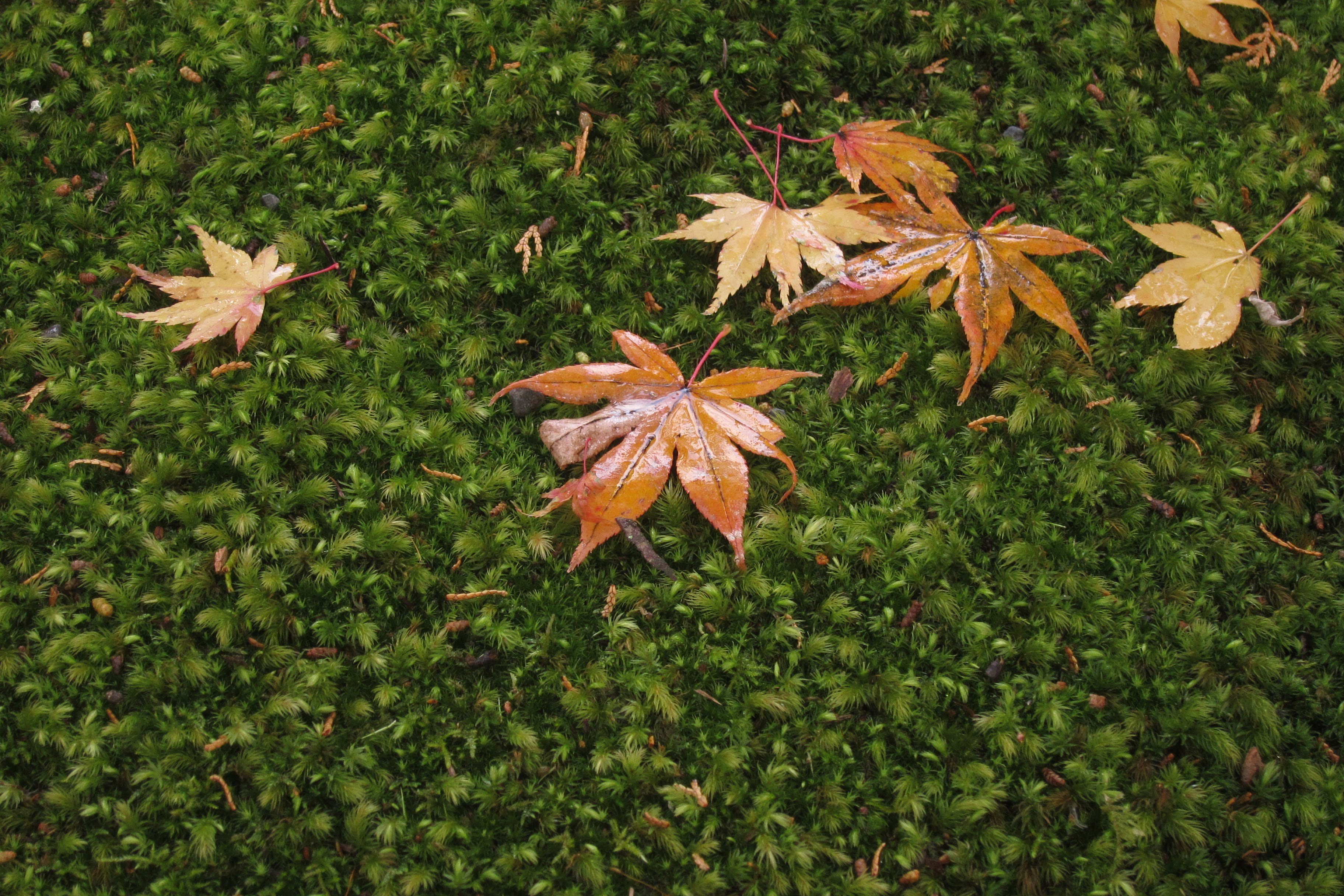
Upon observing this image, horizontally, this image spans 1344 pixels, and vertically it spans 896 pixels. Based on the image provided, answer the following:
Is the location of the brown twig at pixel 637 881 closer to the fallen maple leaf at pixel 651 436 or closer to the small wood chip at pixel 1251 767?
the fallen maple leaf at pixel 651 436

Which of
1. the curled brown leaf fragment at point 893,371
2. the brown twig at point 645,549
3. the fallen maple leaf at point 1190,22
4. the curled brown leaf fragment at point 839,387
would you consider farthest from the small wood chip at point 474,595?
the fallen maple leaf at point 1190,22

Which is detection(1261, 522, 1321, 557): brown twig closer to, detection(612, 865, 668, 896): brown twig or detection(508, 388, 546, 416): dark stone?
detection(612, 865, 668, 896): brown twig

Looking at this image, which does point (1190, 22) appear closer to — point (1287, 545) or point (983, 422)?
point (983, 422)

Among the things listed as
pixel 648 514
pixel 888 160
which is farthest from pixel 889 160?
pixel 648 514

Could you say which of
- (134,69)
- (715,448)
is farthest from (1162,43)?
(134,69)

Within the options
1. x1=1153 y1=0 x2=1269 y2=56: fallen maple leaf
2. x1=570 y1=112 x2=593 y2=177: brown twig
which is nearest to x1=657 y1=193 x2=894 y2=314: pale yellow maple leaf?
x1=570 y1=112 x2=593 y2=177: brown twig

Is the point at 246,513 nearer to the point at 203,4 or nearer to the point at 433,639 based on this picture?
the point at 433,639
